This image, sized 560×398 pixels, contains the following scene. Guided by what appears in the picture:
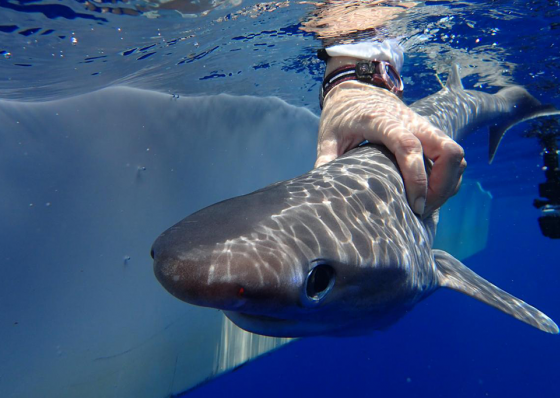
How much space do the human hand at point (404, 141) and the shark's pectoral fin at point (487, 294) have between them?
759 mm

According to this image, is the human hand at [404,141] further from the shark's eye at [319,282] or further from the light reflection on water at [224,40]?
the light reflection on water at [224,40]


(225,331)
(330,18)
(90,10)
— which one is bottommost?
(225,331)

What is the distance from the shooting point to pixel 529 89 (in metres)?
11.1

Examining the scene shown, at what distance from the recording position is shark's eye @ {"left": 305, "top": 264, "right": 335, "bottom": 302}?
1.81m

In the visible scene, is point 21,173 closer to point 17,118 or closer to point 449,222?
point 17,118

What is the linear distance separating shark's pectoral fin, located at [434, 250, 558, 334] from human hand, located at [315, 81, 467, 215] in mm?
759

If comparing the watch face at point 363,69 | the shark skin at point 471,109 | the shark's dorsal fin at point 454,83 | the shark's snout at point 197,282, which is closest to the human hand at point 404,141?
the watch face at point 363,69

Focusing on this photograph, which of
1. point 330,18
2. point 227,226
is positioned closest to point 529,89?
point 330,18

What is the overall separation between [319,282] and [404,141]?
1.66 meters

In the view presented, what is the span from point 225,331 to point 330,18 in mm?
6443

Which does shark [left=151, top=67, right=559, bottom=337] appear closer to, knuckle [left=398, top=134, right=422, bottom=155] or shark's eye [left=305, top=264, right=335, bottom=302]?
shark's eye [left=305, top=264, right=335, bottom=302]

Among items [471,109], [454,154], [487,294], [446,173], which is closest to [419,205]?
[446,173]

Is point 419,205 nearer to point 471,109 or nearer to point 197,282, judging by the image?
point 197,282

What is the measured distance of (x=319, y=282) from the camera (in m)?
1.89
